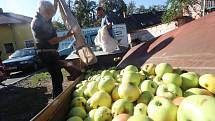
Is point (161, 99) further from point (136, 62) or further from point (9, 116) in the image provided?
point (9, 116)

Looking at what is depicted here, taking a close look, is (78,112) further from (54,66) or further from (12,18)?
(12,18)

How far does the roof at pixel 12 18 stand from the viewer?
41.7 m

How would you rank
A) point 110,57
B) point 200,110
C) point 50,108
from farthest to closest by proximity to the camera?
→ point 110,57 < point 50,108 < point 200,110

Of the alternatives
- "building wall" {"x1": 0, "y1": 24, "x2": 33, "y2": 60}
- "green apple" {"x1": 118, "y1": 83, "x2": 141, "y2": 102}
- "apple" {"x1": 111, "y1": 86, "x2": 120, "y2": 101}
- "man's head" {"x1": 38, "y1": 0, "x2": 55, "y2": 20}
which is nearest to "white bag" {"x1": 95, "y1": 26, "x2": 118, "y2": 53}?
"man's head" {"x1": 38, "y1": 0, "x2": 55, "y2": 20}

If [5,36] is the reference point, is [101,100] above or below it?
above

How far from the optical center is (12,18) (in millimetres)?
43562

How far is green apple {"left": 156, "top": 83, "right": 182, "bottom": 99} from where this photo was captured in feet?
Answer: 8.03

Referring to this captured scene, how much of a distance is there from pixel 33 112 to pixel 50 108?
185 inches

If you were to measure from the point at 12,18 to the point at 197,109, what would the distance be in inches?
1734

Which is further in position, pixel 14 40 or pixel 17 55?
pixel 14 40

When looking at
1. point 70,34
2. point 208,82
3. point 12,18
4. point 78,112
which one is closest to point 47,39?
point 70,34

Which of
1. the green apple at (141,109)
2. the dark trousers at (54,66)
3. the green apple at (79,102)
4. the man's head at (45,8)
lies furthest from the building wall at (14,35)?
the green apple at (141,109)

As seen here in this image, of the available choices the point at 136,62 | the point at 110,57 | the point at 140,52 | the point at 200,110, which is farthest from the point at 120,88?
the point at 110,57

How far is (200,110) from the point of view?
1695 millimetres
